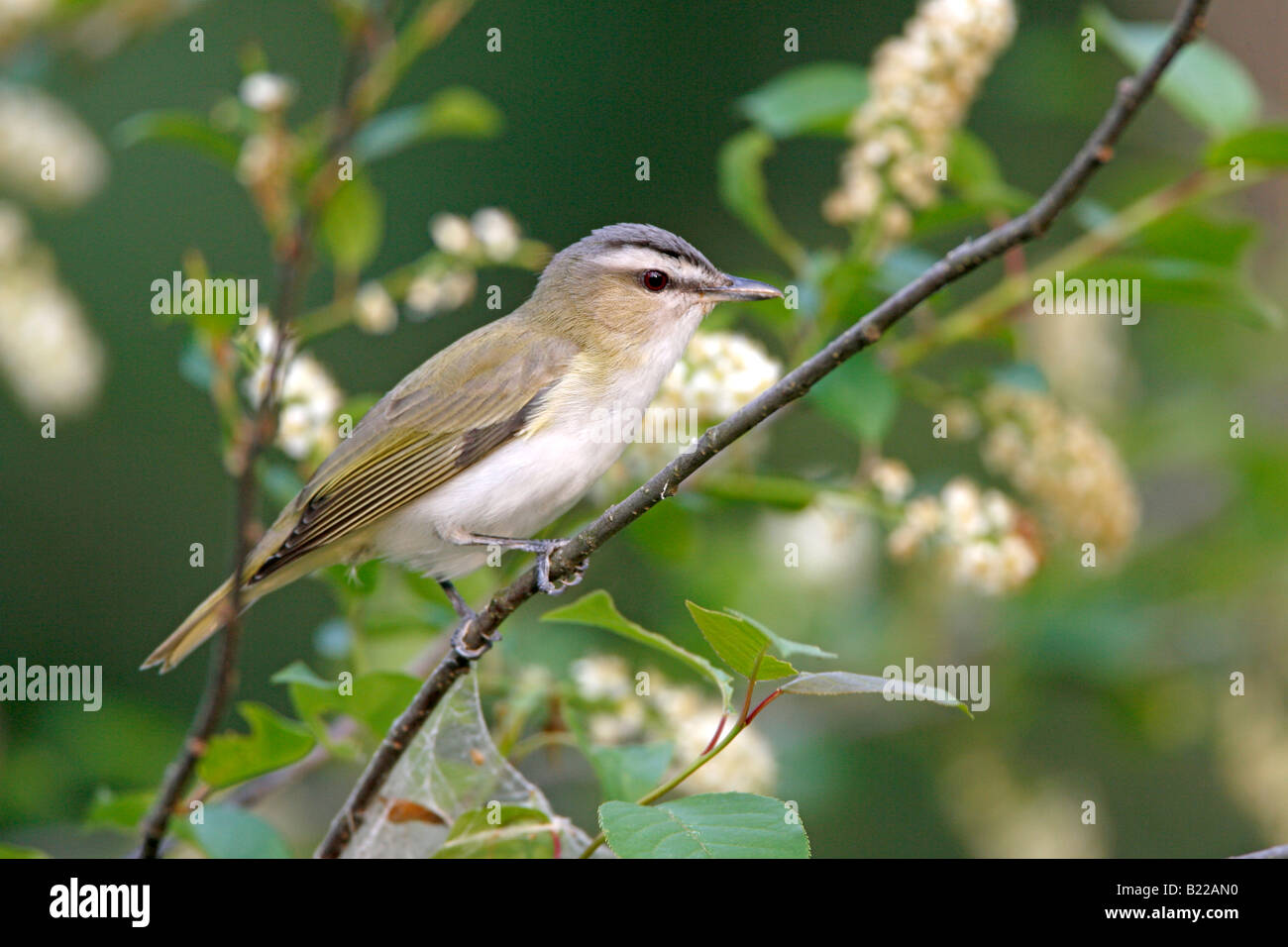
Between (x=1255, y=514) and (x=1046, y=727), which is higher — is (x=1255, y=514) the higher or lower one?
the higher one

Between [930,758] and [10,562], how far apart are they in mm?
4271

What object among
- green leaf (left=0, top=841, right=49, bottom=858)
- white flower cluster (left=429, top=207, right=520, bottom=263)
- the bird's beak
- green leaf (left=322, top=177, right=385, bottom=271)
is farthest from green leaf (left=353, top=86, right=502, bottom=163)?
green leaf (left=0, top=841, right=49, bottom=858)

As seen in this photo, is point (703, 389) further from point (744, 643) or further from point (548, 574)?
point (744, 643)

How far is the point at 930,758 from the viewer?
4.73m

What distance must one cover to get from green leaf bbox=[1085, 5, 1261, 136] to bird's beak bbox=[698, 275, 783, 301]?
3.29 feet

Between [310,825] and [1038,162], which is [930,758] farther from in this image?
[1038,162]

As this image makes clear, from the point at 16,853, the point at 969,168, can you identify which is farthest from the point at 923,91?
the point at 16,853

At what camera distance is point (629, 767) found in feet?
7.89

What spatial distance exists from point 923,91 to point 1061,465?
37.3 inches

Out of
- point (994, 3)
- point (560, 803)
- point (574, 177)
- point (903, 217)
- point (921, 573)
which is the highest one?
point (574, 177)

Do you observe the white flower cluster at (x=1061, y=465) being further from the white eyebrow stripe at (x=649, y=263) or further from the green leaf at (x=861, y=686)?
the green leaf at (x=861, y=686)

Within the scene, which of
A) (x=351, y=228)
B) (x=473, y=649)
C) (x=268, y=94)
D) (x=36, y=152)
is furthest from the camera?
(x=36, y=152)

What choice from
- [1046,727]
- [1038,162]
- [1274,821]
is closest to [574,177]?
[1038,162]

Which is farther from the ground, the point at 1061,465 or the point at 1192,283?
the point at 1192,283
